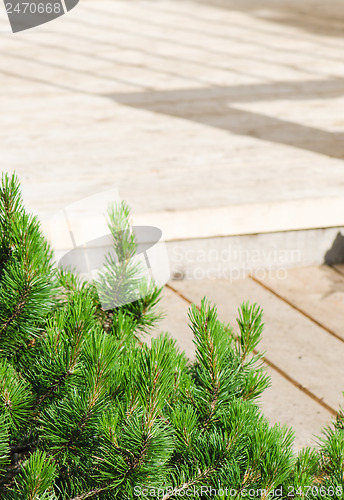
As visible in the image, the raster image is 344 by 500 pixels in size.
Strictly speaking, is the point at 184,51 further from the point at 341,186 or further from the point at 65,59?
the point at 341,186

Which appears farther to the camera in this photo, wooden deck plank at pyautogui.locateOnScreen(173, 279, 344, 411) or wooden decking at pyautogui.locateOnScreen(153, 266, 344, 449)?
wooden deck plank at pyautogui.locateOnScreen(173, 279, 344, 411)

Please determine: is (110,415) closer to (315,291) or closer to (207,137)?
(315,291)

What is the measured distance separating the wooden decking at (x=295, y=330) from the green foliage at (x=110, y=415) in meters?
0.65

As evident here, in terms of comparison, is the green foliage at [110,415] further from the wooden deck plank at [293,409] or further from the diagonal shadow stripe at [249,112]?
the diagonal shadow stripe at [249,112]

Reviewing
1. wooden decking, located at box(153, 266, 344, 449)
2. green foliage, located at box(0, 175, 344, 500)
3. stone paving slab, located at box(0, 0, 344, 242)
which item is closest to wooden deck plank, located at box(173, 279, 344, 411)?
wooden decking, located at box(153, 266, 344, 449)

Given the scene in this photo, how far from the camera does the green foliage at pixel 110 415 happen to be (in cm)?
107

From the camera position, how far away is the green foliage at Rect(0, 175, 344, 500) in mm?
1068

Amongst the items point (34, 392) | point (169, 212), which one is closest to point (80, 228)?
point (169, 212)

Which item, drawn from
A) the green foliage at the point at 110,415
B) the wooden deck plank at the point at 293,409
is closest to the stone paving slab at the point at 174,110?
the wooden deck plank at the point at 293,409

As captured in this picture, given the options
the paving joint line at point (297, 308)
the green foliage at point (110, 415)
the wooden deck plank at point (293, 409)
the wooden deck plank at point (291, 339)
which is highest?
the green foliage at point (110, 415)

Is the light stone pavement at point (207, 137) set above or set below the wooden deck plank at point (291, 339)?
above

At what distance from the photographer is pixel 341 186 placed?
2906 millimetres

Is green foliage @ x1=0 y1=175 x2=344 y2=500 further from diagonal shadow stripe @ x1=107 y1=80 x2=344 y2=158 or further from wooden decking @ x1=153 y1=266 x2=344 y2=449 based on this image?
diagonal shadow stripe @ x1=107 y1=80 x2=344 y2=158

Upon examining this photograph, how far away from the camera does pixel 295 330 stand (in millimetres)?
2348
